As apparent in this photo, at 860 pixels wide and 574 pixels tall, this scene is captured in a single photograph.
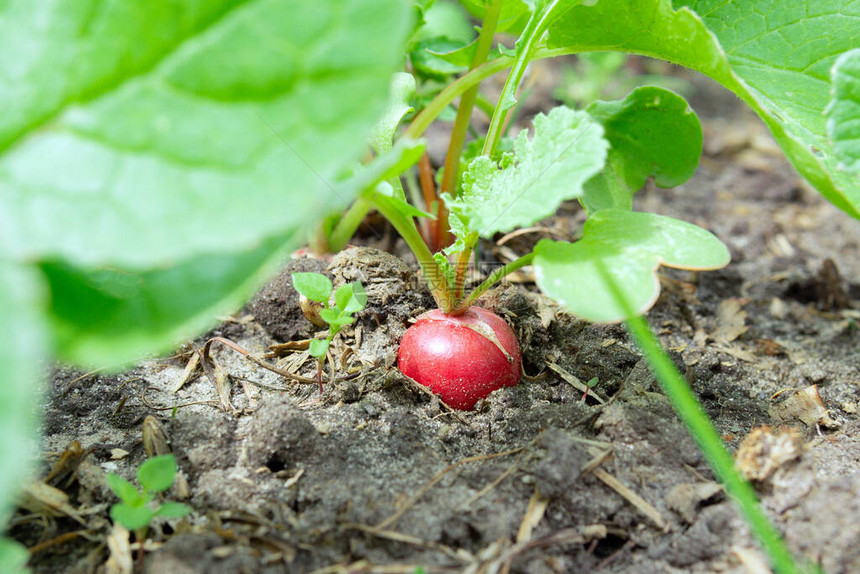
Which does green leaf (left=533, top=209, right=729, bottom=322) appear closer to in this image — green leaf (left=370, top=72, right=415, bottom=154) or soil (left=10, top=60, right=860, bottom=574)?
soil (left=10, top=60, right=860, bottom=574)

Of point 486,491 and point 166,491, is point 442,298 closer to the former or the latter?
point 486,491

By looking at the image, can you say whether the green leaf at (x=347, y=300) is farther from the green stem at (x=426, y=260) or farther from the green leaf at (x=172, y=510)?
the green leaf at (x=172, y=510)

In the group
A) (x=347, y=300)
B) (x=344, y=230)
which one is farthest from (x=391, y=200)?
(x=344, y=230)

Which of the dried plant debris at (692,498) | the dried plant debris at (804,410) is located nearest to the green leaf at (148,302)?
the dried plant debris at (692,498)

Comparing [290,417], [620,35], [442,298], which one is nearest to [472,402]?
[442,298]

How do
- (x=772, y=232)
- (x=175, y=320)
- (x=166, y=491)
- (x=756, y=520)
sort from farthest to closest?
(x=772, y=232) < (x=166, y=491) < (x=175, y=320) < (x=756, y=520)

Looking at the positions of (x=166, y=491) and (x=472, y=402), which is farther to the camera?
(x=472, y=402)
